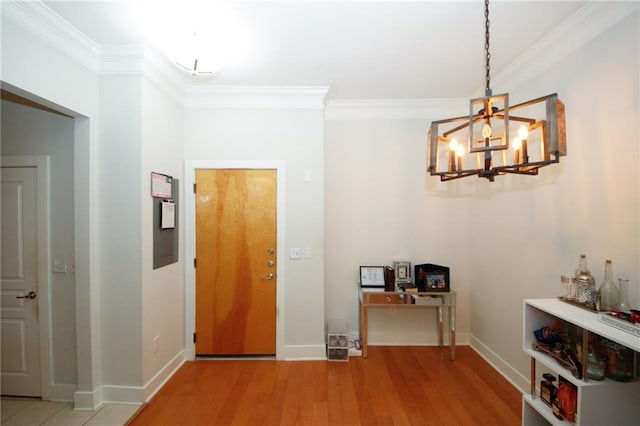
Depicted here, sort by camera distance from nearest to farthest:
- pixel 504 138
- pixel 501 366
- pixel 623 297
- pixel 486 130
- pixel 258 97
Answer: pixel 504 138 < pixel 486 130 < pixel 623 297 < pixel 501 366 < pixel 258 97

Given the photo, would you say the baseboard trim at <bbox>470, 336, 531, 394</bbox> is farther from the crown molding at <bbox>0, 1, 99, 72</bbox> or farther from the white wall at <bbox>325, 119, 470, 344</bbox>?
the crown molding at <bbox>0, 1, 99, 72</bbox>

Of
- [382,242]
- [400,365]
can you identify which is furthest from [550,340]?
[382,242]

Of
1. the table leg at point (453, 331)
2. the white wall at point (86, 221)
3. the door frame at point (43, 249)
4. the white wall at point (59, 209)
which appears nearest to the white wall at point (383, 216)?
the table leg at point (453, 331)

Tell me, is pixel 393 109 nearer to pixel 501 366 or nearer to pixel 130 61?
pixel 130 61

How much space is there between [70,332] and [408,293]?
3077 millimetres

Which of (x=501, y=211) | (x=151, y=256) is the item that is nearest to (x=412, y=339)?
(x=501, y=211)

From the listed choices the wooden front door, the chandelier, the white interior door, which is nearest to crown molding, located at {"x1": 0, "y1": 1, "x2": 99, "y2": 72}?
the white interior door

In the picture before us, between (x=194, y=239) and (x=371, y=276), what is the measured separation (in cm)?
200

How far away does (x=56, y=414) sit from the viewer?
6.52ft

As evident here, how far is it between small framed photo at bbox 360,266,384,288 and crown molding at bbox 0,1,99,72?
10.2 ft

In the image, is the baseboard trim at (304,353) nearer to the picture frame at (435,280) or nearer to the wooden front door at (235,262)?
the wooden front door at (235,262)

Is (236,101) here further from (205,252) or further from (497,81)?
(497,81)

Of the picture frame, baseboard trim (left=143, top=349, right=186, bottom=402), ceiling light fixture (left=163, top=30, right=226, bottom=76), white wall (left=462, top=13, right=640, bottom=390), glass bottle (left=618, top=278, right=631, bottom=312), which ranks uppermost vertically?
ceiling light fixture (left=163, top=30, right=226, bottom=76)

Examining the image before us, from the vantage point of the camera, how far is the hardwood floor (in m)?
1.97
